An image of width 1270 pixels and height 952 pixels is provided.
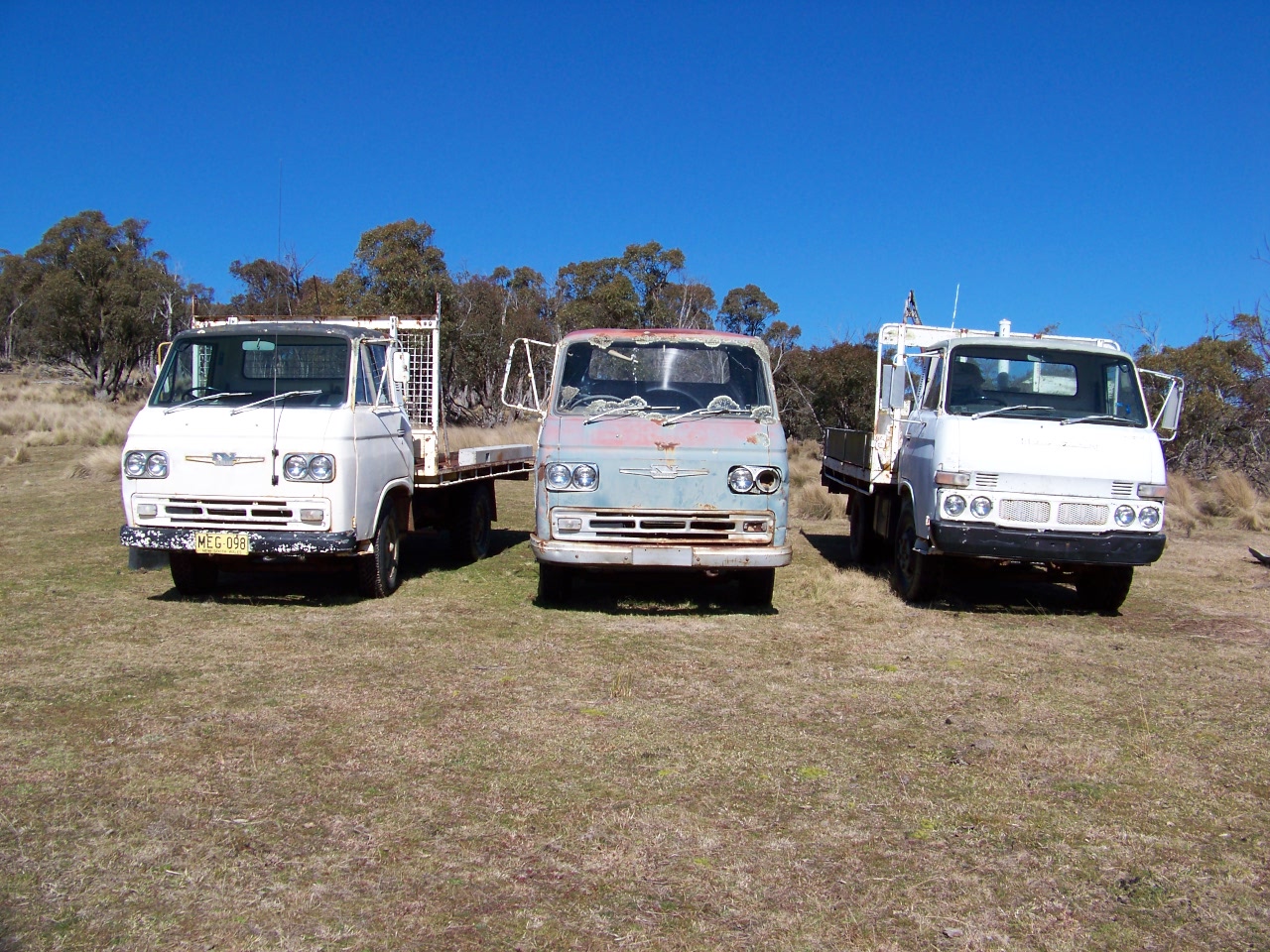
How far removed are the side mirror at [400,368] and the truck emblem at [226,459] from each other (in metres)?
1.59

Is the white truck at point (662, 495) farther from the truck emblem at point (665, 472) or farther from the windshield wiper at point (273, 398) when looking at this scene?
the windshield wiper at point (273, 398)

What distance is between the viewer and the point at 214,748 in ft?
15.6

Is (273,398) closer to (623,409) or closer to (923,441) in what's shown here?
(623,409)

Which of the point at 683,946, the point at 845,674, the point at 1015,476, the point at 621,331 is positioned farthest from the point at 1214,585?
→ the point at 683,946

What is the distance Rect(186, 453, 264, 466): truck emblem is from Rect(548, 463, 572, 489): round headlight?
6.82 feet

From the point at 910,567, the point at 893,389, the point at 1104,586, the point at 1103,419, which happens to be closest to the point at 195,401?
the point at 893,389

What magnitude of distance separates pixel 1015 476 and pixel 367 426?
16.4 ft

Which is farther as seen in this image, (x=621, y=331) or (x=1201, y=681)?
(x=621, y=331)

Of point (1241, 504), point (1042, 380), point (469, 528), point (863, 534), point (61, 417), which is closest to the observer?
point (1042, 380)

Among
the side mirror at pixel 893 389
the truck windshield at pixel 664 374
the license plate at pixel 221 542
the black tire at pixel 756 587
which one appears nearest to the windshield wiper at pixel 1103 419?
the side mirror at pixel 893 389

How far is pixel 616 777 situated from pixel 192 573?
4983mm

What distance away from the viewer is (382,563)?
8.31 metres

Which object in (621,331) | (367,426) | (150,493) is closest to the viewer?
(150,493)

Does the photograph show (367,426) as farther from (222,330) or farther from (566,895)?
(566,895)
